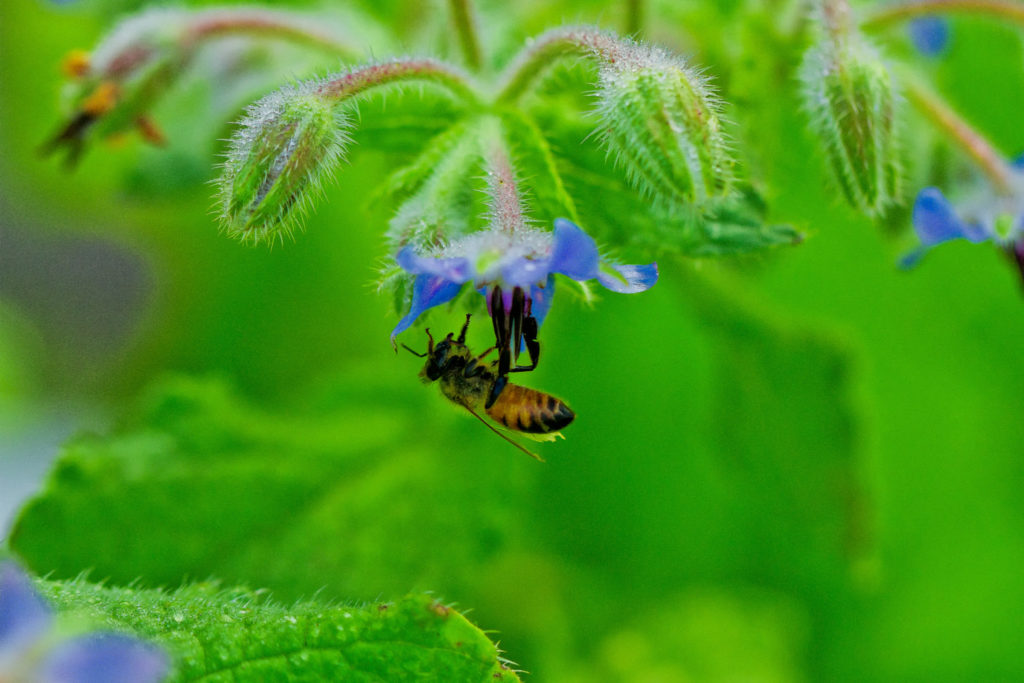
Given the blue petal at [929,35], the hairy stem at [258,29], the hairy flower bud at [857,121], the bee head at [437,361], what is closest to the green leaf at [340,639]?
the bee head at [437,361]

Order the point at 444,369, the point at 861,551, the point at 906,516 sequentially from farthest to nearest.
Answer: the point at 906,516, the point at 861,551, the point at 444,369

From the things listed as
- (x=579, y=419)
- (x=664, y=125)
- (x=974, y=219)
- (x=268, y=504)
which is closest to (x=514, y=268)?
(x=664, y=125)

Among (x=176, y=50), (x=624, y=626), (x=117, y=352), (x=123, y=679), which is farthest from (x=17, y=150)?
(x=123, y=679)

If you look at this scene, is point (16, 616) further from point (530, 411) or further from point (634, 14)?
point (634, 14)

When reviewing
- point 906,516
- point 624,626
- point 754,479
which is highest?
point 906,516

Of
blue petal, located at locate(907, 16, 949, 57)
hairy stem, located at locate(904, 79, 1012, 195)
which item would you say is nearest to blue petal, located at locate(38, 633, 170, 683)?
hairy stem, located at locate(904, 79, 1012, 195)

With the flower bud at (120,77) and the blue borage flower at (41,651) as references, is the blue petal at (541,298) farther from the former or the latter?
the flower bud at (120,77)

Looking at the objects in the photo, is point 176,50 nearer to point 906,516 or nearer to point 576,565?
point 576,565

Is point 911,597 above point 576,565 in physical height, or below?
above
